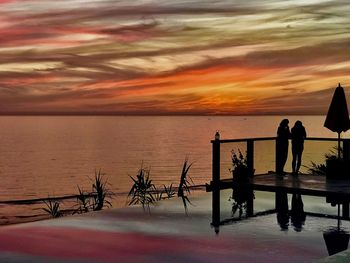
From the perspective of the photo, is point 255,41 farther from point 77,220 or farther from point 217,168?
point 77,220

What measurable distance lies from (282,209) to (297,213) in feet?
1.69

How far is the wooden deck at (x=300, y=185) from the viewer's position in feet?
42.4

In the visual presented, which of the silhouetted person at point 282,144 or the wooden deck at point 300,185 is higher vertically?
the silhouetted person at point 282,144

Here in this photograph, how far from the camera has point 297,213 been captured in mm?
10984

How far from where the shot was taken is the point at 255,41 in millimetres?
26719

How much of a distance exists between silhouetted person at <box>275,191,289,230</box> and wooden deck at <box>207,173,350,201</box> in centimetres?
29

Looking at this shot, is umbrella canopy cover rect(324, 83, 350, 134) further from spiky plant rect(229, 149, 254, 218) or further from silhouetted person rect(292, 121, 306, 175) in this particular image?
spiky plant rect(229, 149, 254, 218)

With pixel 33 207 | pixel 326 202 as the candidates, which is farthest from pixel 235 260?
pixel 33 207

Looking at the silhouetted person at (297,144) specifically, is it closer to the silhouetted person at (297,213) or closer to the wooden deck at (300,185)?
the wooden deck at (300,185)

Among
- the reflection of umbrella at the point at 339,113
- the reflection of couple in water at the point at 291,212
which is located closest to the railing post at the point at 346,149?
the reflection of umbrella at the point at 339,113

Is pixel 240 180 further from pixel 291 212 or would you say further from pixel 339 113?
pixel 291 212

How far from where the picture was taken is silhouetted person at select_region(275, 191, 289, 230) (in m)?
10.0

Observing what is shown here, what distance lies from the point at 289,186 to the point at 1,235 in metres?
7.14

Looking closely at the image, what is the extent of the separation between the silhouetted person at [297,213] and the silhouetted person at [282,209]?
0.13m
